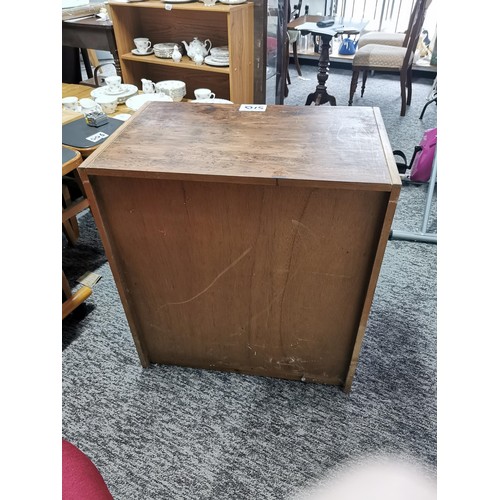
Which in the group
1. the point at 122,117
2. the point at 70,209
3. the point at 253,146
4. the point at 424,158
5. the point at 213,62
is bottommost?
the point at 424,158

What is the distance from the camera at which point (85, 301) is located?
1.70 m

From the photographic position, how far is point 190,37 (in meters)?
2.43

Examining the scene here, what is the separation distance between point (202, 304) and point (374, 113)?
762 mm

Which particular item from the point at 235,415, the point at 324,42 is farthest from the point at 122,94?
the point at 324,42

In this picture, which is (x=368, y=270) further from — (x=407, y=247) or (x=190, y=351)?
(x=407, y=247)

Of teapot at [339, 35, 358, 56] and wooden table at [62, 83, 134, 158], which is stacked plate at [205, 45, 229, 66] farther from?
teapot at [339, 35, 358, 56]

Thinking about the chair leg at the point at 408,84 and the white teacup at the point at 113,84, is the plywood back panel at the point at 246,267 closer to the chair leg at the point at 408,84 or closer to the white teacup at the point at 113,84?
the white teacup at the point at 113,84

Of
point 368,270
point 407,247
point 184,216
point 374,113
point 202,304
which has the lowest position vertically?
point 407,247

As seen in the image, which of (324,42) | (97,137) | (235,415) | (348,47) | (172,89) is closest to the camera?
(235,415)

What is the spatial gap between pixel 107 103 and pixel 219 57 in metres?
0.73

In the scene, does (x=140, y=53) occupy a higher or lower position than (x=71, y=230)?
higher

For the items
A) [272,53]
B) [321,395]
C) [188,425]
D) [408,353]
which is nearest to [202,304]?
[188,425]

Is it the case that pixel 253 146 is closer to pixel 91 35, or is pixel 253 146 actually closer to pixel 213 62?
pixel 213 62

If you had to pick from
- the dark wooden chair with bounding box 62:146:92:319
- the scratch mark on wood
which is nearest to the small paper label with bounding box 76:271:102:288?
the dark wooden chair with bounding box 62:146:92:319
